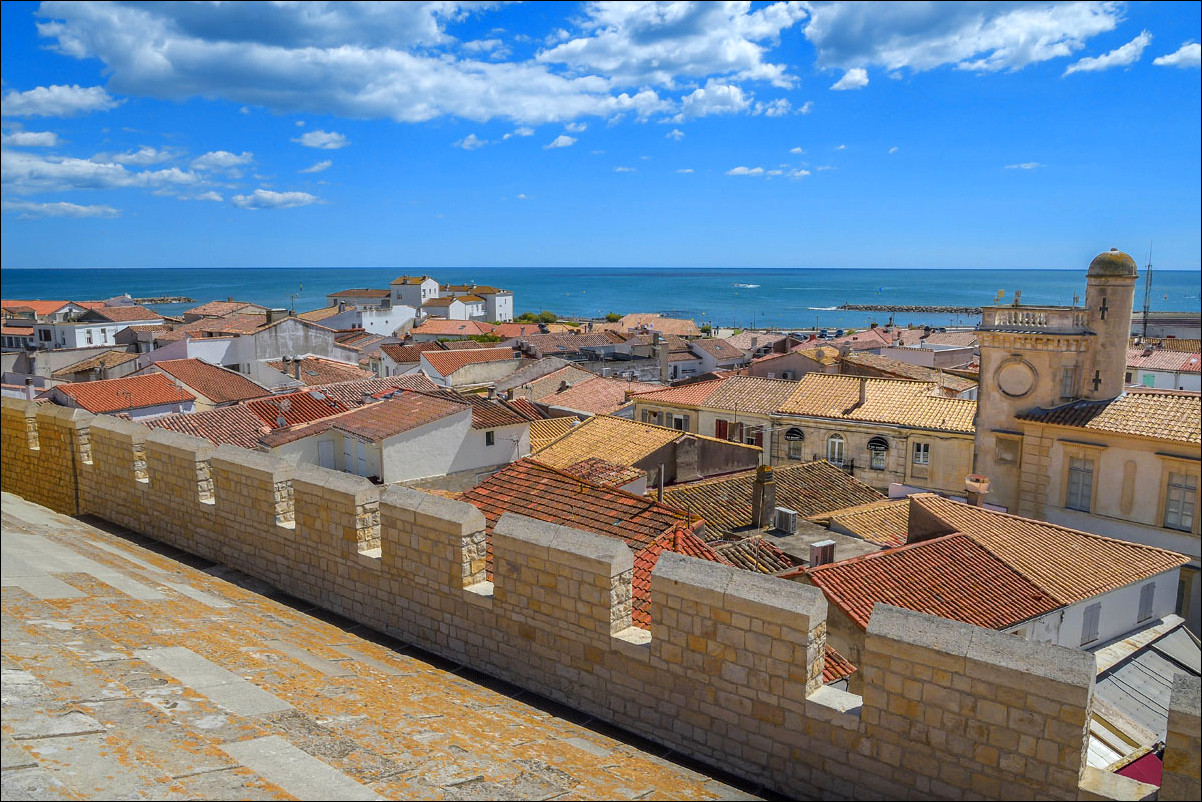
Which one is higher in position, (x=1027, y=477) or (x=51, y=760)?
(x=51, y=760)

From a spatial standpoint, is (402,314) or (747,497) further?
(402,314)

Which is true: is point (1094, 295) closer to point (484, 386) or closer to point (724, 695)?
point (724, 695)

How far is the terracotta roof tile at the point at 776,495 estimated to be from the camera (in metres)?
18.8

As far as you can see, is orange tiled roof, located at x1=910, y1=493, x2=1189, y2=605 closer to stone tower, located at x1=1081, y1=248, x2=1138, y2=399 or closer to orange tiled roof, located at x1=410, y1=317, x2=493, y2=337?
stone tower, located at x1=1081, y1=248, x2=1138, y2=399

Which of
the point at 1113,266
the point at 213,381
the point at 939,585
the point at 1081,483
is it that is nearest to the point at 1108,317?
the point at 1113,266

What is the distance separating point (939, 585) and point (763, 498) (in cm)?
512

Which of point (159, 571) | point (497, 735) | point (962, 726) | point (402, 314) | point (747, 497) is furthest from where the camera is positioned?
point (402, 314)

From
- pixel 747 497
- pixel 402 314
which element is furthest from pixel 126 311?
pixel 747 497

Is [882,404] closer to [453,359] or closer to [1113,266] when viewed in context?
[1113,266]

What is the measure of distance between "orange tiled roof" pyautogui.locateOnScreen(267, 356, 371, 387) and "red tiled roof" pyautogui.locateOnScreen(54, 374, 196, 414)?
8.81 metres

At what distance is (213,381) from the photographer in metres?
34.9

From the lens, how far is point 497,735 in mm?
5859

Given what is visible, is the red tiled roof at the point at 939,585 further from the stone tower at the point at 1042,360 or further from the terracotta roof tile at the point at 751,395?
the terracotta roof tile at the point at 751,395

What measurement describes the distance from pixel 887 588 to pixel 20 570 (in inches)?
426
